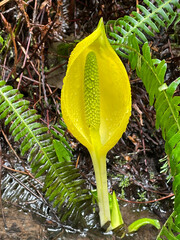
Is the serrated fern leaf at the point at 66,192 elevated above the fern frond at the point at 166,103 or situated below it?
below

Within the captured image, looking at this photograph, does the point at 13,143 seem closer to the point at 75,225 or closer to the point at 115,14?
the point at 75,225

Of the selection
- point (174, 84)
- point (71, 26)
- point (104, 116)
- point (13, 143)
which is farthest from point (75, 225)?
point (71, 26)

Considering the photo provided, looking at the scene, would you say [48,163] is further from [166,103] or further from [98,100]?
[166,103]

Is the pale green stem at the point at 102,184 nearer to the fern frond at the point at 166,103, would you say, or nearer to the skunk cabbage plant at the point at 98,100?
the skunk cabbage plant at the point at 98,100


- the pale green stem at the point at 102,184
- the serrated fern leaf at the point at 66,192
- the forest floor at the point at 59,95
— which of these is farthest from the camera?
the forest floor at the point at 59,95

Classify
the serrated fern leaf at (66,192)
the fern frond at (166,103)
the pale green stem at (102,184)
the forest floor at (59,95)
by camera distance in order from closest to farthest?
the fern frond at (166,103)
the pale green stem at (102,184)
the serrated fern leaf at (66,192)
the forest floor at (59,95)

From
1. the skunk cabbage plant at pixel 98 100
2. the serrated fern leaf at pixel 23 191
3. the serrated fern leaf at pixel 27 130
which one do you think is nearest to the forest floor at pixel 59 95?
the serrated fern leaf at pixel 23 191
